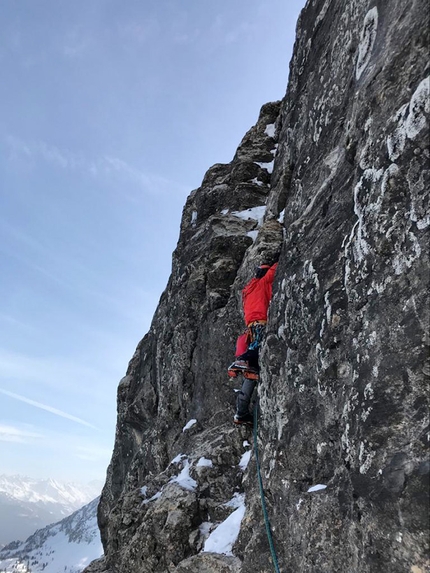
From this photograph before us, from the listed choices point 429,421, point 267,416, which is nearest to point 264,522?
point 267,416

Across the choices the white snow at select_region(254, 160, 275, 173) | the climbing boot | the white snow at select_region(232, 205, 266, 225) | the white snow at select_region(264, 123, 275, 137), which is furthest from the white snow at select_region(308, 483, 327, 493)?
the white snow at select_region(264, 123, 275, 137)

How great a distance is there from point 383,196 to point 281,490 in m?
5.13

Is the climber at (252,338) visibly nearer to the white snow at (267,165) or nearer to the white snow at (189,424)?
the white snow at (189,424)

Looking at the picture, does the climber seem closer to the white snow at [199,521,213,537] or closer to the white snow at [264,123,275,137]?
the white snow at [199,521,213,537]

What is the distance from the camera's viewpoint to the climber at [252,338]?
9.17 m

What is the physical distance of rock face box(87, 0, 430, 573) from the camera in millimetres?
4863

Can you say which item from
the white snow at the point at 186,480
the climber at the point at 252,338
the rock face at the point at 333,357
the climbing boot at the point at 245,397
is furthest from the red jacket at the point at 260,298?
the white snow at the point at 186,480

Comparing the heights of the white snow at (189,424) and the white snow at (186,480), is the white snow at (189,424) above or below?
above

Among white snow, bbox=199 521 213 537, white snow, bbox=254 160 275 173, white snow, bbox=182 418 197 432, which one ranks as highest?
white snow, bbox=254 160 275 173

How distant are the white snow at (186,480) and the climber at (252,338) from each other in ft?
6.56

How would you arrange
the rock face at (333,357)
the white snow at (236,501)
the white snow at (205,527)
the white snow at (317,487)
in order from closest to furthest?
the rock face at (333,357), the white snow at (317,487), the white snow at (205,527), the white snow at (236,501)

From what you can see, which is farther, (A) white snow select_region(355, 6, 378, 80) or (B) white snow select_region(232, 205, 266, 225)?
(B) white snow select_region(232, 205, 266, 225)

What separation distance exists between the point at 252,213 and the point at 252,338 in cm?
870

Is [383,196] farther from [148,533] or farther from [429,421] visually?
[148,533]
